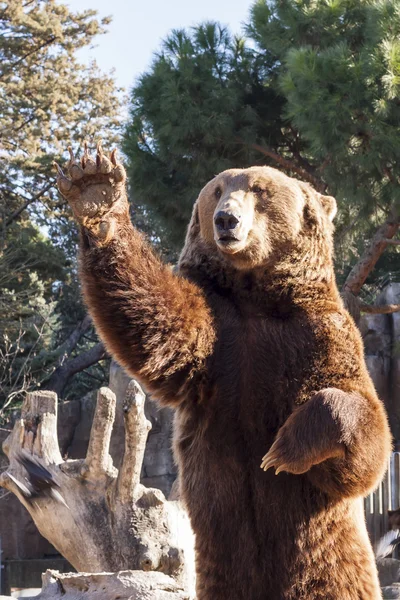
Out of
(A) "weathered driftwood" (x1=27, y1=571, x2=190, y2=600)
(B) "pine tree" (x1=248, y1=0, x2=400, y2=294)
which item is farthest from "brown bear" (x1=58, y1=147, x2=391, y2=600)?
(B) "pine tree" (x1=248, y1=0, x2=400, y2=294)

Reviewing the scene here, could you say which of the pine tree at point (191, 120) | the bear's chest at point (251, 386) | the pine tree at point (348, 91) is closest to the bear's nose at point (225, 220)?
the bear's chest at point (251, 386)

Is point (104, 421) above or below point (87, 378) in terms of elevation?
below

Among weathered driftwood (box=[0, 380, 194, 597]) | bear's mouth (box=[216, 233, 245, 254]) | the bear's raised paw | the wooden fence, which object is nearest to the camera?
the bear's raised paw

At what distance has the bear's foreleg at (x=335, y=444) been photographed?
2883mm

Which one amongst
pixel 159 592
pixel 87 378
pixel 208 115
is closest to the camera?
pixel 159 592

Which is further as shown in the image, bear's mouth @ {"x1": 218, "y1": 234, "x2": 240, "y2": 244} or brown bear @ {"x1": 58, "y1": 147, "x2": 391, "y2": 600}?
bear's mouth @ {"x1": 218, "y1": 234, "x2": 240, "y2": 244}

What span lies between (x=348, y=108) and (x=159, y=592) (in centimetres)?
711

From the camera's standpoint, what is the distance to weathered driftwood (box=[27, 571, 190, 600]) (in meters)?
4.39

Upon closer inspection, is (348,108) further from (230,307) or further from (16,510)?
(16,510)

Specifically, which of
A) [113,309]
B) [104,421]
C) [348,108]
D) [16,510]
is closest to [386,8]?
[348,108]

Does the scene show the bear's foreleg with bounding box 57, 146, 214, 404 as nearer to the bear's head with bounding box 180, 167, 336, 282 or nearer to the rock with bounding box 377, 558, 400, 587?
the bear's head with bounding box 180, 167, 336, 282

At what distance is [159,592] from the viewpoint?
14.6 ft

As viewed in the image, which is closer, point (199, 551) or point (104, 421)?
point (199, 551)

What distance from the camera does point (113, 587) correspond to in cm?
444
